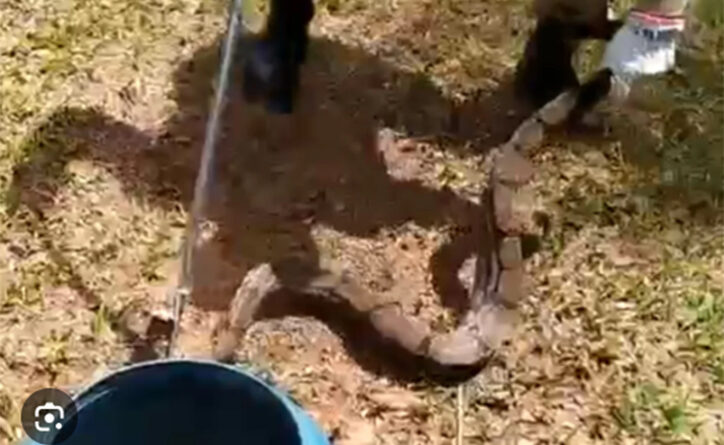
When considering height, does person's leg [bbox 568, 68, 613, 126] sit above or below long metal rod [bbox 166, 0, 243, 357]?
above

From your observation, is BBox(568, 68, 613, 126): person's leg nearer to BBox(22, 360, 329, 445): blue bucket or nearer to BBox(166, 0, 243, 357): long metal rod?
BBox(166, 0, 243, 357): long metal rod

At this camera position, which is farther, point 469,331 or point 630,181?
point 630,181

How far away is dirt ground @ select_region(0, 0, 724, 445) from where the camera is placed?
6.45 feet

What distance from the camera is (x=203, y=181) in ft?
7.35

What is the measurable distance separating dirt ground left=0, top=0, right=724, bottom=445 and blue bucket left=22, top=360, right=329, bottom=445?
1.20 feet

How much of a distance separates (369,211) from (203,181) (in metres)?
0.25

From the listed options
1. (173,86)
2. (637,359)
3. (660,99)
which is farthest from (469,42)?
(637,359)

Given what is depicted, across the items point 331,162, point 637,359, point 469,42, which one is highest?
point 469,42

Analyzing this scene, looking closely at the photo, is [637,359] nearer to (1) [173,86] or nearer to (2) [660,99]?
(2) [660,99]

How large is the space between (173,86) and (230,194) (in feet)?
0.97

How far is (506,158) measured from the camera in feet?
7.02

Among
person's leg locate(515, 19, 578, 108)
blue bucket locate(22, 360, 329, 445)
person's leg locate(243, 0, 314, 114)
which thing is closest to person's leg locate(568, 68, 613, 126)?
person's leg locate(515, 19, 578, 108)

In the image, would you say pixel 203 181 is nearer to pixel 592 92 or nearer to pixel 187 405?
pixel 592 92

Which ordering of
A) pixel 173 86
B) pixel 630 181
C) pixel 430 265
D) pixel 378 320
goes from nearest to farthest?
pixel 378 320
pixel 430 265
pixel 630 181
pixel 173 86
